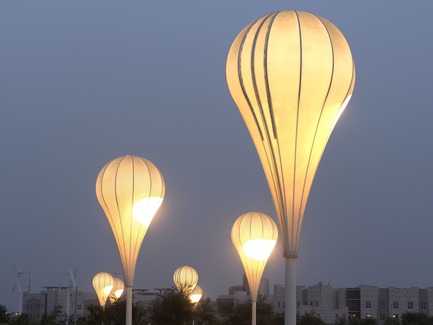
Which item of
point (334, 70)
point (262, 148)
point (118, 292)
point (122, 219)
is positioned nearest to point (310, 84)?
point (334, 70)

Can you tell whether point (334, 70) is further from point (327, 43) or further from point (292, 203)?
point (292, 203)

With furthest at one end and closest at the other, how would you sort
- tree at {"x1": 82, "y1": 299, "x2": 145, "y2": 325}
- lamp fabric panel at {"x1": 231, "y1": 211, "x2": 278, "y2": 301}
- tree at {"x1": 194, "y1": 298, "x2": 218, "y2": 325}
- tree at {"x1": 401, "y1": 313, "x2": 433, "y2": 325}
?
tree at {"x1": 401, "y1": 313, "x2": 433, "y2": 325} < tree at {"x1": 194, "y1": 298, "x2": 218, "y2": 325} < tree at {"x1": 82, "y1": 299, "x2": 145, "y2": 325} < lamp fabric panel at {"x1": 231, "y1": 211, "x2": 278, "y2": 301}

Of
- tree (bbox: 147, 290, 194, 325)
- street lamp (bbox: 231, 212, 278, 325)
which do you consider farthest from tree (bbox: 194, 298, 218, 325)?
street lamp (bbox: 231, 212, 278, 325)

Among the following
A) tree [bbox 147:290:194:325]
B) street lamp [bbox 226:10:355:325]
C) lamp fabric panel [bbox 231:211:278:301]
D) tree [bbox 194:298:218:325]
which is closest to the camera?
street lamp [bbox 226:10:355:325]

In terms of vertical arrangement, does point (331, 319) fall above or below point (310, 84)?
below

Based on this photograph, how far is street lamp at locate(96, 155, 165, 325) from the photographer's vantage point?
23.0 meters

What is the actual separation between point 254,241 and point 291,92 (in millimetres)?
16855

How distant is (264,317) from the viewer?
42.6 meters

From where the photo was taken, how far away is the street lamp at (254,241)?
97.7ft

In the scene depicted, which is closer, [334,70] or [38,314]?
[334,70]

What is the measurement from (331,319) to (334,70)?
193ft

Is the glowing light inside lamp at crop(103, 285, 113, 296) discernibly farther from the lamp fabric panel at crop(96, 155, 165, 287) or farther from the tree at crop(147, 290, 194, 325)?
the lamp fabric panel at crop(96, 155, 165, 287)

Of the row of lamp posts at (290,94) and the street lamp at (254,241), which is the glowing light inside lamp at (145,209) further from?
the row of lamp posts at (290,94)

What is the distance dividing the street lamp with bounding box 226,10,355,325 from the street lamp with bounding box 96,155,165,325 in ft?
29.9
